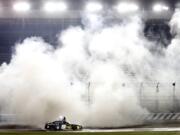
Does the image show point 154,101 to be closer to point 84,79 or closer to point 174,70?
point 174,70

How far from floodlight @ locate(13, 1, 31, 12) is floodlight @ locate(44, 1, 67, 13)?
8.47 ft

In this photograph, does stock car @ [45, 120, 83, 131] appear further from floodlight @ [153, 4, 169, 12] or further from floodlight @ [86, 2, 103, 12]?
floodlight @ [153, 4, 169, 12]

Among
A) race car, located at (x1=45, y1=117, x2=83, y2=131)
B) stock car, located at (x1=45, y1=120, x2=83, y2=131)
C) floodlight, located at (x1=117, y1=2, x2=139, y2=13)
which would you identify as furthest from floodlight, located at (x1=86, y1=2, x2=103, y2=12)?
stock car, located at (x1=45, y1=120, x2=83, y2=131)

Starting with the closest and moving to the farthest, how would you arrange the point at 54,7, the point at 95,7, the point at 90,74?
the point at 90,74
the point at 95,7
the point at 54,7

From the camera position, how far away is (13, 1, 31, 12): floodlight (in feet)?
235

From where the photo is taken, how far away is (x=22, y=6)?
72.1m

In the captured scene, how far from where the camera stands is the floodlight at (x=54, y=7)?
71062 millimetres

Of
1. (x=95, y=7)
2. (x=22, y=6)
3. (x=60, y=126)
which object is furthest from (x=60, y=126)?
(x=22, y=6)

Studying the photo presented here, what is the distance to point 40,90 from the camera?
59.9m

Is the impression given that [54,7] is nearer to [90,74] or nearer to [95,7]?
[95,7]

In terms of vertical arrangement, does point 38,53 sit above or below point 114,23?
below

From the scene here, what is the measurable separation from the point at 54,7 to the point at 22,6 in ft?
15.2

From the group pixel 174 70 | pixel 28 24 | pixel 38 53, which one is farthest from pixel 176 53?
pixel 28 24

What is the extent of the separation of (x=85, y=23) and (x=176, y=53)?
12.8 metres
